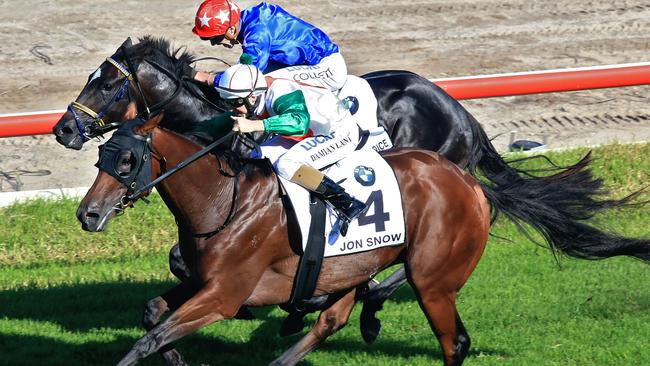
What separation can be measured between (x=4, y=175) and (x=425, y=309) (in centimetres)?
547

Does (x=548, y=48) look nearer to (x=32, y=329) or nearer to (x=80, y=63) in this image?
(x=80, y=63)

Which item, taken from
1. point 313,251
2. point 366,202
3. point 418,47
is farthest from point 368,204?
point 418,47

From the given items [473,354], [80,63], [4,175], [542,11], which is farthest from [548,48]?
→ [473,354]

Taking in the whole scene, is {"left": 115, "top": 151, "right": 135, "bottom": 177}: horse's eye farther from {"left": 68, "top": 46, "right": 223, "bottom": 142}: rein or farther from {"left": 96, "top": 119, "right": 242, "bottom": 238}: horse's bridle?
{"left": 68, "top": 46, "right": 223, "bottom": 142}: rein

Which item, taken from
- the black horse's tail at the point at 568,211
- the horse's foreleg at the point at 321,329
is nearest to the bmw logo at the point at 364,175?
the horse's foreleg at the point at 321,329

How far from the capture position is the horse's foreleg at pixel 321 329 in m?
5.96

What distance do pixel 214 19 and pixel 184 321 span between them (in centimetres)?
212

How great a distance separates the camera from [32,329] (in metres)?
6.96

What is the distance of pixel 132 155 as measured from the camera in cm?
512

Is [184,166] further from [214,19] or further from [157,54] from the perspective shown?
[157,54]

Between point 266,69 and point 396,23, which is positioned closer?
point 266,69

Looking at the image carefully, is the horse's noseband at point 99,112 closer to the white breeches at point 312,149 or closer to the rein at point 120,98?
the rein at point 120,98

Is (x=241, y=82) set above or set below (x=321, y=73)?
above

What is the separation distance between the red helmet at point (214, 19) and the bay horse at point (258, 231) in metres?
1.28
